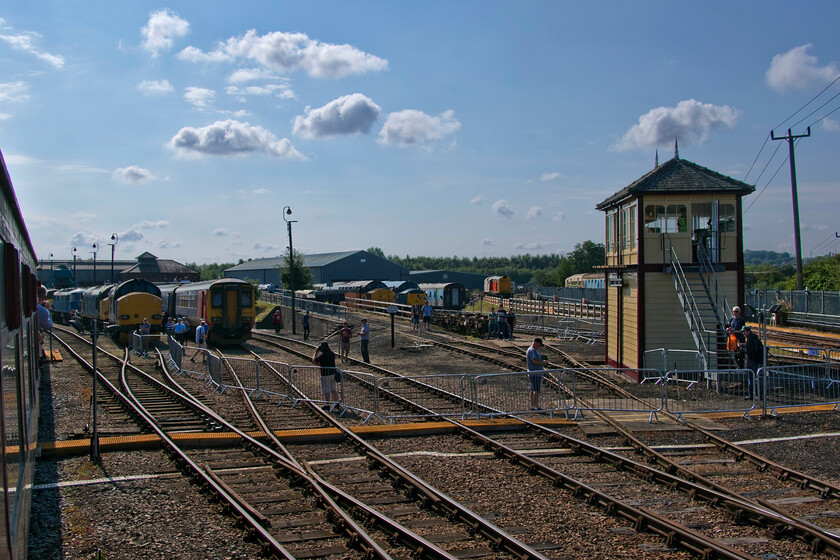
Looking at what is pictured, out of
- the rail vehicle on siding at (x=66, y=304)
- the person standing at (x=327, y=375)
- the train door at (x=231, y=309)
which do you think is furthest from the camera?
the rail vehicle on siding at (x=66, y=304)

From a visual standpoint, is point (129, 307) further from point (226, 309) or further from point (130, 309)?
point (226, 309)

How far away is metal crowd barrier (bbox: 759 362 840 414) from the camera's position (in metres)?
14.7

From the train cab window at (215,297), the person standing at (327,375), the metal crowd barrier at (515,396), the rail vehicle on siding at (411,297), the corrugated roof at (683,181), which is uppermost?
the corrugated roof at (683,181)

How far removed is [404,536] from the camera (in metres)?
7.16

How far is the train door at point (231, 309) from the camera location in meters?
30.2

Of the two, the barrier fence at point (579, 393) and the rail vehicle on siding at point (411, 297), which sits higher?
the rail vehicle on siding at point (411, 297)

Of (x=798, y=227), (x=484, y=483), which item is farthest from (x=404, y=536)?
(x=798, y=227)

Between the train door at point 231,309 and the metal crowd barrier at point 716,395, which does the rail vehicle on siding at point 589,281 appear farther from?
the metal crowd barrier at point 716,395

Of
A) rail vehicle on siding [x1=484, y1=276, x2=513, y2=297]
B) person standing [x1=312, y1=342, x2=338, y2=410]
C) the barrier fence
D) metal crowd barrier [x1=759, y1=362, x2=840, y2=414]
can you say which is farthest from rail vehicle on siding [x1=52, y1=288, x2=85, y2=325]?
metal crowd barrier [x1=759, y1=362, x2=840, y2=414]

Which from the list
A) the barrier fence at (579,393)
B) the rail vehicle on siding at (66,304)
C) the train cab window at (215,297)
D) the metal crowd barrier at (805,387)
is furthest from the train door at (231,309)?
the metal crowd barrier at (805,387)

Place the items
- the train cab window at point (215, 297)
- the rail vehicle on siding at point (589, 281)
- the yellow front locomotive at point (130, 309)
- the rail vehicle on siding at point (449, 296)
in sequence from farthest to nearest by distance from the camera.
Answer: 1. the rail vehicle on siding at point (589, 281)
2. the rail vehicle on siding at point (449, 296)
3. the yellow front locomotive at point (130, 309)
4. the train cab window at point (215, 297)

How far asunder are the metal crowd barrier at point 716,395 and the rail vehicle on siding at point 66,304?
40.5 meters

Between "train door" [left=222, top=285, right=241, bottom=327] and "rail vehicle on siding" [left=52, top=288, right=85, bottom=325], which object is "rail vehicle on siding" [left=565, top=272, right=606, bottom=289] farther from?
"rail vehicle on siding" [left=52, top=288, right=85, bottom=325]

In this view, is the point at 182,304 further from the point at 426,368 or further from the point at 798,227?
the point at 798,227
